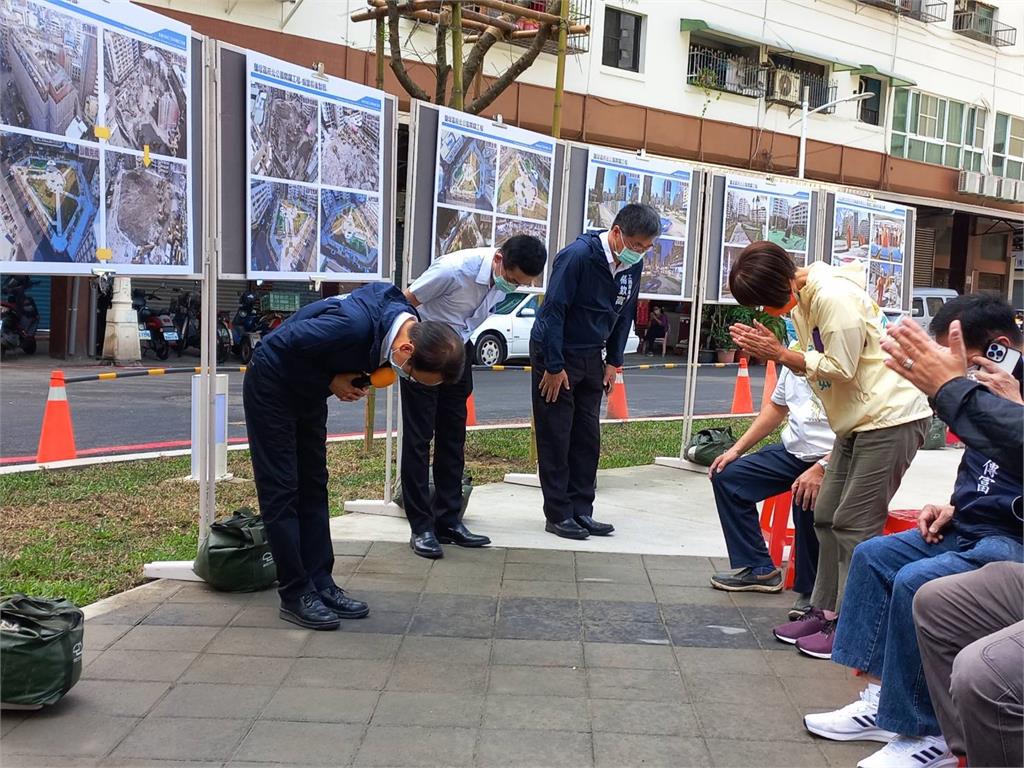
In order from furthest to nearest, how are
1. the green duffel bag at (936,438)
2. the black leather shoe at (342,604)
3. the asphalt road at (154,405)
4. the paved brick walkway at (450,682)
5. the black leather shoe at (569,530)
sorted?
1. the green duffel bag at (936,438)
2. the asphalt road at (154,405)
3. the black leather shoe at (569,530)
4. the black leather shoe at (342,604)
5. the paved brick walkway at (450,682)

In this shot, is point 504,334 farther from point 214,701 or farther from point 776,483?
point 214,701

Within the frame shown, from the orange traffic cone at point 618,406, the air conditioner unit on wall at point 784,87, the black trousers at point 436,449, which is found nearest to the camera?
the black trousers at point 436,449

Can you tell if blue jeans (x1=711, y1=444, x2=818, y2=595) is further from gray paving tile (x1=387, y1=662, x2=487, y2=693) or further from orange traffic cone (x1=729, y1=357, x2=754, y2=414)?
orange traffic cone (x1=729, y1=357, x2=754, y2=414)

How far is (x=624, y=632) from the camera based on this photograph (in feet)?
14.4

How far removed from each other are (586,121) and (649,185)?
1602cm

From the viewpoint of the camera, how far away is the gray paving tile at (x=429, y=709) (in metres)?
3.39

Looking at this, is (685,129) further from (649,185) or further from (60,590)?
(60,590)

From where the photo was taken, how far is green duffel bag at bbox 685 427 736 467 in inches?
327

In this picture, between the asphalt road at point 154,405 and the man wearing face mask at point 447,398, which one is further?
the asphalt road at point 154,405

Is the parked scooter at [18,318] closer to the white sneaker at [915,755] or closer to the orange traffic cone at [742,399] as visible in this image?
the orange traffic cone at [742,399]

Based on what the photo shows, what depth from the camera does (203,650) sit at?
3.97 metres

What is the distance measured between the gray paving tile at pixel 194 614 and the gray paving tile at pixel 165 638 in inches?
2.3

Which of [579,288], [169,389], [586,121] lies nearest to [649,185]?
[579,288]

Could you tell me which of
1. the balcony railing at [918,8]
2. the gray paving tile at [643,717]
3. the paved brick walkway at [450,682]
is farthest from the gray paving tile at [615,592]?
the balcony railing at [918,8]
